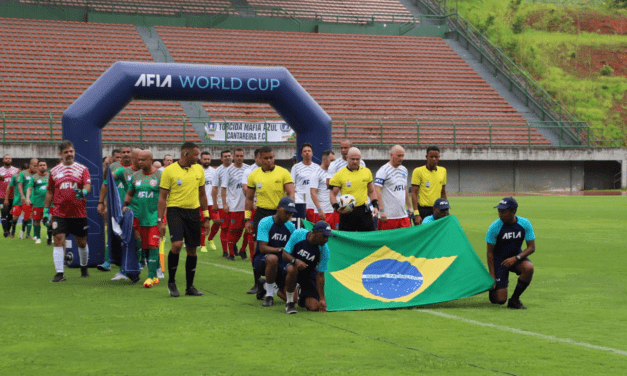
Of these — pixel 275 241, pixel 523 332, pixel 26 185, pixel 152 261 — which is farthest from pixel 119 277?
pixel 26 185

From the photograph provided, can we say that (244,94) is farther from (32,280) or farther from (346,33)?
(346,33)

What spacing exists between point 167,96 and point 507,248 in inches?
265

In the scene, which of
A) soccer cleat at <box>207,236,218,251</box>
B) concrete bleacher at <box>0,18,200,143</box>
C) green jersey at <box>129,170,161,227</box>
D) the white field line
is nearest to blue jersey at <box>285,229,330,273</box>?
the white field line

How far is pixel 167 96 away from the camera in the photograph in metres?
13.1

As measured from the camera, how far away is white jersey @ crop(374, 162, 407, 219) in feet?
39.8

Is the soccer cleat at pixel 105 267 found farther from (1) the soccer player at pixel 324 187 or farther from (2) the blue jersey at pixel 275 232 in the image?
(2) the blue jersey at pixel 275 232

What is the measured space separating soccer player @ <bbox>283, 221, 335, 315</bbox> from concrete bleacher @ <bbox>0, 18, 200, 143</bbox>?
25.0 metres

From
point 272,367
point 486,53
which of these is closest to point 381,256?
point 272,367

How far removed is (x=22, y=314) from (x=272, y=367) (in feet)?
12.4

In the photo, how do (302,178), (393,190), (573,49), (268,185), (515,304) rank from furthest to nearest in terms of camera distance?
(573,49) → (302,178) → (393,190) → (268,185) → (515,304)

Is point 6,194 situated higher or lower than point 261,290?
higher

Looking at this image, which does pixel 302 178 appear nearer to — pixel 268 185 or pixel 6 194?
pixel 268 185

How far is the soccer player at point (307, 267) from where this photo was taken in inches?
332

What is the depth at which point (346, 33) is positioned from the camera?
154 feet
